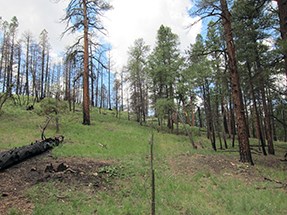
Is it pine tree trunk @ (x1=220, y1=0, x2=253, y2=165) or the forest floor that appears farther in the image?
pine tree trunk @ (x1=220, y1=0, x2=253, y2=165)

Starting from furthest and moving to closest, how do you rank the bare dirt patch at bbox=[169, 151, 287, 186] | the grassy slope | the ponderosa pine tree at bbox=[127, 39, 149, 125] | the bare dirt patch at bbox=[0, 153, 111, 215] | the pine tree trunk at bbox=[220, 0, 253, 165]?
the ponderosa pine tree at bbox=[127, 39, 149, 125], the pine tree trunk at bbox=[220, 0, 253, 165], the bare dirt patch at bbox=[169, 151, 287, 186], the grassy slope, the bare dirt patch at bbox=[0, 153, 111, 215]

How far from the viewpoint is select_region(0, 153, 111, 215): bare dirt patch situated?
189 inches

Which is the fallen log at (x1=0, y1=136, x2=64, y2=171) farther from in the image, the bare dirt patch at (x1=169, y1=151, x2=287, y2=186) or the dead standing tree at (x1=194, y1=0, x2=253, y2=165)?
the dead standing tree at (x1=194, y1=0, x2=253, y2=165)

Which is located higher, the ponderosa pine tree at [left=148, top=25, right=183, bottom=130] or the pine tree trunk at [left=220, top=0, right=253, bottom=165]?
the ponderosa pine tree at [left=148, top=25, right=183, bottom=130]

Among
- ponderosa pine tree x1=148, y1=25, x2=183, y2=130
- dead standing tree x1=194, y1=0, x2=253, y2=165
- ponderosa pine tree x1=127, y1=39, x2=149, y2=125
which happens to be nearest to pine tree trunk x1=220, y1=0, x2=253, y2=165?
dead standing tree x1=194, y1=0, x2=253, y2=165

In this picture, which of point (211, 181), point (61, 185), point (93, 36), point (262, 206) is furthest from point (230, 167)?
point (93, 36)

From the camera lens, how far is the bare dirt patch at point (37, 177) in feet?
15.8

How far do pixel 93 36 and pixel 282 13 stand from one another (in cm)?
1344

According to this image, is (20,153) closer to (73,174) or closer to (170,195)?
(73,174)

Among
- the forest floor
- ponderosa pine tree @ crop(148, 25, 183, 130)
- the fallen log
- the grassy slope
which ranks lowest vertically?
the grassy slope

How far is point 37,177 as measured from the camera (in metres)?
6.11

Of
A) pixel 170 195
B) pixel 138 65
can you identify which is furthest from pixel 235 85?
pixel 138 65

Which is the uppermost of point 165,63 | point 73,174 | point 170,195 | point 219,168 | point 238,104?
point 165,63

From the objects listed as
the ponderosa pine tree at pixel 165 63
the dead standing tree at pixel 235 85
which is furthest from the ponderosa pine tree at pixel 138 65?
the dead standing tree at pixel 235 85
